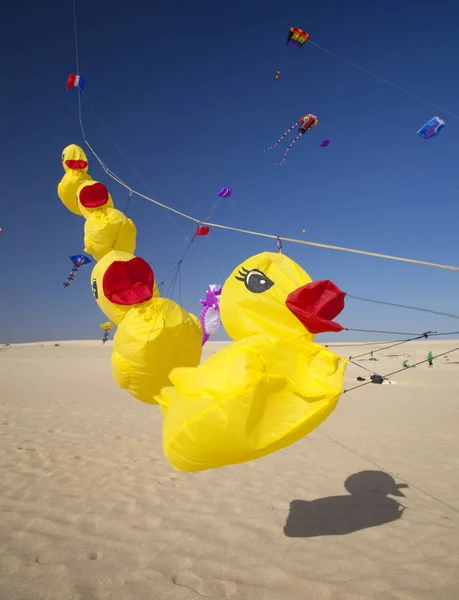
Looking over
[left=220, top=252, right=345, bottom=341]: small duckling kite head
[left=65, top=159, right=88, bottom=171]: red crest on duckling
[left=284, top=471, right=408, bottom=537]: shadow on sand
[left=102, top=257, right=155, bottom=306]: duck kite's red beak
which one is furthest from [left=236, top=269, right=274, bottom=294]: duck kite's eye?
[left=65, top=159, right=88, bottom=171]: red crest on duckling

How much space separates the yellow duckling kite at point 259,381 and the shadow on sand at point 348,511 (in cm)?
224

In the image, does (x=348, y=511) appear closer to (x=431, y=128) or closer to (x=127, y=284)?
(x=127, y=284)

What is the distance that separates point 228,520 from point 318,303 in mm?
3359

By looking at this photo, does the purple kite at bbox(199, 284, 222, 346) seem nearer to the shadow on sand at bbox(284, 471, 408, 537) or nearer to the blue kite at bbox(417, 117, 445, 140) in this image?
the shadow on sand at bbox(284, 471, 408, 537)

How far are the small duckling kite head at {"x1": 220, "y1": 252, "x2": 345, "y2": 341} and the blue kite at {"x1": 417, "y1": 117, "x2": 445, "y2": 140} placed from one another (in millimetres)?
7410

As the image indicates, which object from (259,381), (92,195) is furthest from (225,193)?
(259,381)

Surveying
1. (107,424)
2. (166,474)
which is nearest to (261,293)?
(166,474)

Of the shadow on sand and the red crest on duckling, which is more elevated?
the red crest on duckling

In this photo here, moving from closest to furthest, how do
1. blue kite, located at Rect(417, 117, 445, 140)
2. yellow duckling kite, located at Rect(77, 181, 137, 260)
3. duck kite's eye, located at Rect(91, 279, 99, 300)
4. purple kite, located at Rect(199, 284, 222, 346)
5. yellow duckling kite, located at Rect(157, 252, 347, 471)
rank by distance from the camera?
yellow duckling kite, located at Rect(157, 252, 347, 471), duck kite's eye, located at Rect(91, 279, 99, 300), purple kite, located at Rect(199, 284, 222, 346), yellow duckling kite, located at Rect(77, 181, 137, 260), blue kite, located at Rect(417, 117, 445, 140)

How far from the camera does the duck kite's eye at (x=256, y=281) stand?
127 inches

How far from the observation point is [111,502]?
4.84m

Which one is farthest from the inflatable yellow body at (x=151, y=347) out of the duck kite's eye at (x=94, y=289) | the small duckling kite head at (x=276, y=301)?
the small duckling kite head at (x=276, y=301)

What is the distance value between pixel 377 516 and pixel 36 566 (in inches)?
165

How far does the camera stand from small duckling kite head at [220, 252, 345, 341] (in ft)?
9.92
